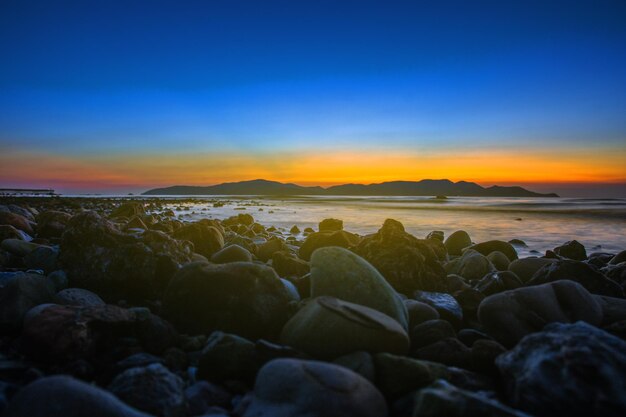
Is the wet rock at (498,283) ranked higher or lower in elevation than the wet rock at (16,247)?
lower

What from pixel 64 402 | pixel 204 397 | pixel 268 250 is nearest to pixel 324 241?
pixel 268 250

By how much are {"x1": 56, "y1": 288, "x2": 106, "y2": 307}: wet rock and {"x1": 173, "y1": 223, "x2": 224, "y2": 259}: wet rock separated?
282cm

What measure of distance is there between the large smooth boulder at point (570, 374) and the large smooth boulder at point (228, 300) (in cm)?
176

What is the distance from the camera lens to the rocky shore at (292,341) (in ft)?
6.08

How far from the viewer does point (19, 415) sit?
1618 millimetres

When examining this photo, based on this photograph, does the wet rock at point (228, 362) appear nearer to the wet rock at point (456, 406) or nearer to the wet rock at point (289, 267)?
the wet rock at point (456, 406)

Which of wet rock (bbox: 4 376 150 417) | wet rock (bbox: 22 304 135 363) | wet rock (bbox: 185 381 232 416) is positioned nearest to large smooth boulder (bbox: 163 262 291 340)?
wet rock (bbox: 22 304 135 363)

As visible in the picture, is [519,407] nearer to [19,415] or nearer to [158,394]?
[158,394]

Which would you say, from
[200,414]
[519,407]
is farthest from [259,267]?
[519,407]

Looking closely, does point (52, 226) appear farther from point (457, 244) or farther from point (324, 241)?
point (457, 244)

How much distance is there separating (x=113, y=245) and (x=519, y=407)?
4.05 m

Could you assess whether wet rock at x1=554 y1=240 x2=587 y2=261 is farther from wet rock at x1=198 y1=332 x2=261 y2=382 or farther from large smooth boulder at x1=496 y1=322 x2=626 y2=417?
wet rock at x1=198 y1=332 x2=261 y2=382

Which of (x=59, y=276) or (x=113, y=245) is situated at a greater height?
(x=113, y=245)

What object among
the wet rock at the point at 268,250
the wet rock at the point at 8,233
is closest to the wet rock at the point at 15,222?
the wet rock at the point at 8,233
